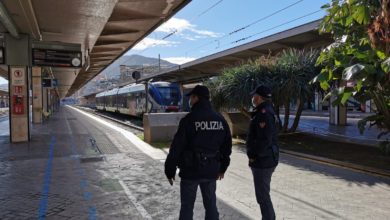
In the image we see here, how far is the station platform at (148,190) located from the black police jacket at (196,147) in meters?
1.73

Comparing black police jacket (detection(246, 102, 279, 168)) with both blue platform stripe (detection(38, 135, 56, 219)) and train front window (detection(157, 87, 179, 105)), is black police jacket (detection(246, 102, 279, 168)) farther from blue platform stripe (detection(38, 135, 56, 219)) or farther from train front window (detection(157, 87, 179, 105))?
train front window (detection(157, 87, 179, 105))

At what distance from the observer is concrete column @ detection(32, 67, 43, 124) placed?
26481 mm

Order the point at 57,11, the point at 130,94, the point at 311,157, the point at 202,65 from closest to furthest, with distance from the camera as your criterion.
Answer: the point at 311,157 → the point at 57,11 → the point at 130,94 → the point at 202,65

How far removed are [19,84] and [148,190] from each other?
969 centimetres

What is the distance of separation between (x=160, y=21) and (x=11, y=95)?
6034 millimetres

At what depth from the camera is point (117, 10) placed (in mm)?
12844

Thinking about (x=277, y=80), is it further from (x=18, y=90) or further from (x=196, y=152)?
(x=196, y=152)

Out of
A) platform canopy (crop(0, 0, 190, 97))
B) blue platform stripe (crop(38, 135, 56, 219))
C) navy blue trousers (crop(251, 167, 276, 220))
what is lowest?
blue platform stripe (crop(38, 135, 56, 219))

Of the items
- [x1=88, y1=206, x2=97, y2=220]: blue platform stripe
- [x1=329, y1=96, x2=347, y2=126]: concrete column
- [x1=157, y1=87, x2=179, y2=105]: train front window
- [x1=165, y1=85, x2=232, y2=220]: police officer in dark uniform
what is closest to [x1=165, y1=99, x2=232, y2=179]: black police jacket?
[x1=165, y1=85, x2=232, y2=220]: police officer in dark uniform

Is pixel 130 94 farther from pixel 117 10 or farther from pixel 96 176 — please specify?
pixel 96 176

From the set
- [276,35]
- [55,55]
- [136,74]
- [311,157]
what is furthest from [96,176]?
[276,35]

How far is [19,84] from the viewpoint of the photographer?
1485cm

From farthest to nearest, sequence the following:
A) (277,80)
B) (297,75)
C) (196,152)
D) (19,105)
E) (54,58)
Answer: (19,105), (54,58), (277,80), (297,75), (196,152)

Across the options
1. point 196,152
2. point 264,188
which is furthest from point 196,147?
point 264,188
